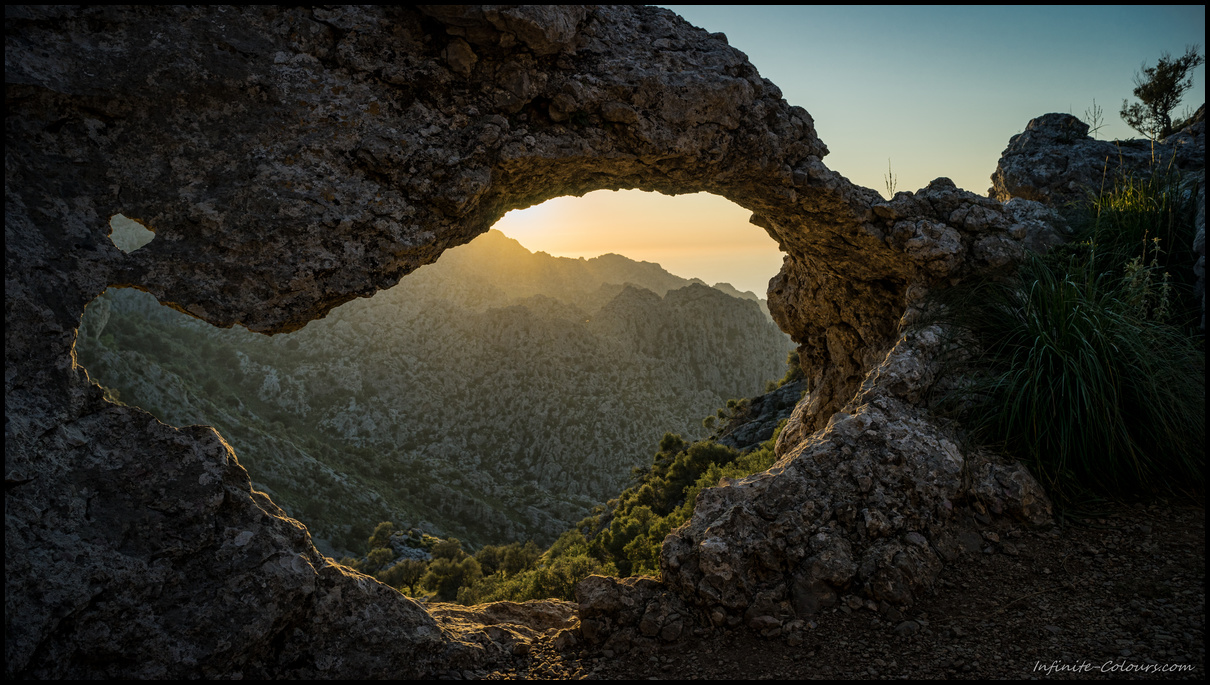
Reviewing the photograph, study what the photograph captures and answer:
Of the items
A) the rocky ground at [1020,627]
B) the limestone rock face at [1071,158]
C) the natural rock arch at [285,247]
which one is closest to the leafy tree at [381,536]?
the natural rock arch at [285,247]

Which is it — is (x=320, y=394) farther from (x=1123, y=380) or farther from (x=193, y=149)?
(x=1123, y=380)

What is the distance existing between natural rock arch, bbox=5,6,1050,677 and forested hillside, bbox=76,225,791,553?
104 ft

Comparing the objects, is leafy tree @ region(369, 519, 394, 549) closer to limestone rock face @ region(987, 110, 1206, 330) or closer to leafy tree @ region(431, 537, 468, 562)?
leafy tree @ region(431, 537, 468, 562)

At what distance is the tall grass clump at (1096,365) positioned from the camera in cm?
463

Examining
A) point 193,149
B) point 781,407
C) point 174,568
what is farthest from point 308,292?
point 781,407

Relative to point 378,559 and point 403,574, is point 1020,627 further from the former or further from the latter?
point 378,559

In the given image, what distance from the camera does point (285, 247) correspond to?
4.36 metres

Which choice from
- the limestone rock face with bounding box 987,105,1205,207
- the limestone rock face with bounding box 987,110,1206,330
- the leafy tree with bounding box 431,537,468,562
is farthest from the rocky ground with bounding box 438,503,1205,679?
the leafy tree with bounding box 431,537,468,562

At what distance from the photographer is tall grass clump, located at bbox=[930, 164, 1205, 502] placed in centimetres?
463

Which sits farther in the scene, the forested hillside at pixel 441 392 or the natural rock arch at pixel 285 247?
the forested hillside at pixel 441 392

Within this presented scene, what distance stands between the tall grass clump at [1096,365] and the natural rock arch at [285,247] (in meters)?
0.54

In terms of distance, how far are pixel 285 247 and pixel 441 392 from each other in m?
50.6

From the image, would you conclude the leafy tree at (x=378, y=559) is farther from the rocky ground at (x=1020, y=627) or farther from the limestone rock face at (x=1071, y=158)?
the limestone rock face at (x=1071, y=158)

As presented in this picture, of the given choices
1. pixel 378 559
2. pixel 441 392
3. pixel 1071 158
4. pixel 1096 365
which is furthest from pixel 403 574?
pixel 441 392
